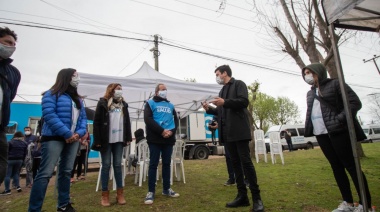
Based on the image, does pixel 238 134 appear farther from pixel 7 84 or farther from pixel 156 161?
pixel 7 84

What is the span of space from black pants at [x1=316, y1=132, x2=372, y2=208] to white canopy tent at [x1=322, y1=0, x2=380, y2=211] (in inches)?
16.7

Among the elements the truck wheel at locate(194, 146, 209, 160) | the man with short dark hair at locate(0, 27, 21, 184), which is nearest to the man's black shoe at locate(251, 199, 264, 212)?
the man with short dark hair at locate(0, 27, 21, 184)

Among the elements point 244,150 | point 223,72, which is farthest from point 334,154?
point 223,72

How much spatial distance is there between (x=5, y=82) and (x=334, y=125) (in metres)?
3.49

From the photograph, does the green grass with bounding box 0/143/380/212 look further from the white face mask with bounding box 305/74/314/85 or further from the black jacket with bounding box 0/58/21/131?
the black jacket with bounding box 0/58/21/131

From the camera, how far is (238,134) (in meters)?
3.02

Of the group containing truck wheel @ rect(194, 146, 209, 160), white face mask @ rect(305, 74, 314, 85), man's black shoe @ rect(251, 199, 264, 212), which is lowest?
man's black shoe @ rect(251, 199, 264, 212)

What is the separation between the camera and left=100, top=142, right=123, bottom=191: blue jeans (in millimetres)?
3461

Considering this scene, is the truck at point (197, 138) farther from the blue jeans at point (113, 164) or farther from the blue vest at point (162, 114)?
the blue jeans at point (113, 164)

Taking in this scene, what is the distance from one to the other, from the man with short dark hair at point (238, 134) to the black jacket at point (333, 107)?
34.6 inches

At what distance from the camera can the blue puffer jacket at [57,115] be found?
9.07ft

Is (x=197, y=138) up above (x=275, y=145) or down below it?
above

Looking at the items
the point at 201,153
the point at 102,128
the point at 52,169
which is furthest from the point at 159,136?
the point at 201,153

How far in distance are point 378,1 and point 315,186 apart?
2.99 meters
